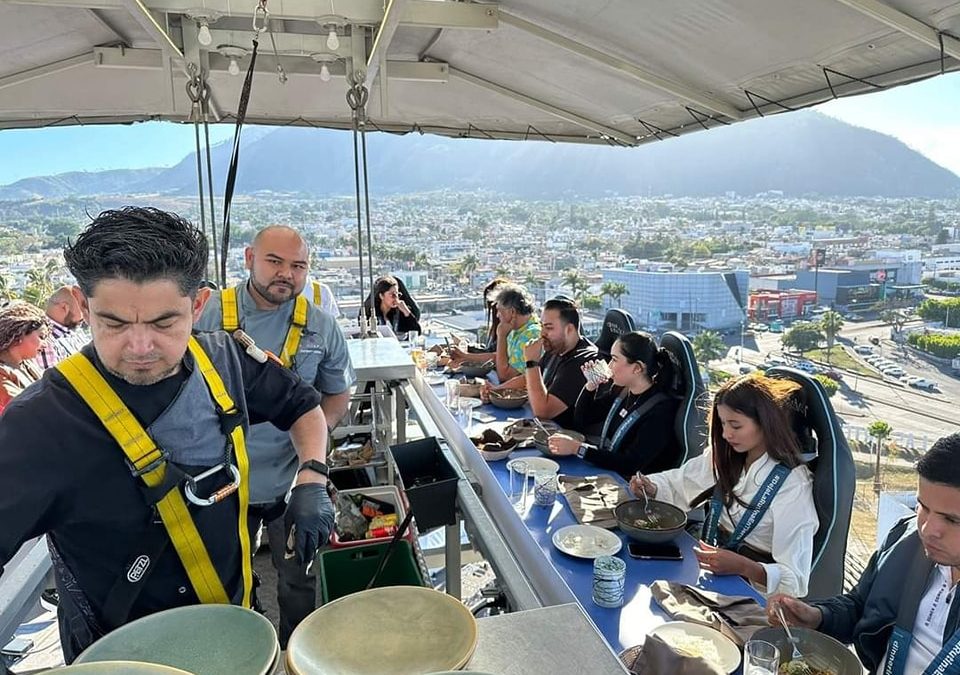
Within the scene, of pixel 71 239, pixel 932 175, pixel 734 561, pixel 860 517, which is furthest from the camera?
pixel 932 175

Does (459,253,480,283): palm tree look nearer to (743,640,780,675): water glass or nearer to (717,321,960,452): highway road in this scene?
(717,321,960,452): highway road

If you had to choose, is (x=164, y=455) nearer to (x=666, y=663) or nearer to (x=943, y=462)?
(x=666, y=663)

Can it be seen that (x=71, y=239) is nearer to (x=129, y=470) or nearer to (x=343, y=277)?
(x=129, y=470)

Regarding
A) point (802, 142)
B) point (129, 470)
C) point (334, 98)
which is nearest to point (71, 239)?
point (129, 470)

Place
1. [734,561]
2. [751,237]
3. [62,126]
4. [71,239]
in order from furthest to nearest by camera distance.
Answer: [62,126], [751,237], [734,561], [71,239]

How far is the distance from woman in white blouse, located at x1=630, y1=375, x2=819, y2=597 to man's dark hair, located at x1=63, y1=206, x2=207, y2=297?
1.54 m

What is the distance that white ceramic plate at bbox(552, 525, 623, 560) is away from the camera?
6.17 ft

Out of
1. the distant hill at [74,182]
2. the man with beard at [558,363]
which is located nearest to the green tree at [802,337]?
the man with beard at [558,363]

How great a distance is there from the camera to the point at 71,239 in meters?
0.95

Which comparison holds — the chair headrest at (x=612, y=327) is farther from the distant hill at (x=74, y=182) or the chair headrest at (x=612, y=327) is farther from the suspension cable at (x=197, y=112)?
the distant hill at (x=74, y=182)

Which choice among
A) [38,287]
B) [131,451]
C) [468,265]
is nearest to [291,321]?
[131,451]

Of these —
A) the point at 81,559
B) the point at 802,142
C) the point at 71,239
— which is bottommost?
the point at 81,559

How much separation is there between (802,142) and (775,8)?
109 inches

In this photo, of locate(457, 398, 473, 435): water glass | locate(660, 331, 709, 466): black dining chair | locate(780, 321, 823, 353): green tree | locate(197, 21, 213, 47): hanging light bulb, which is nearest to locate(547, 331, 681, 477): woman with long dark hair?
locate(660, 331, 709, 466): black dining chair
